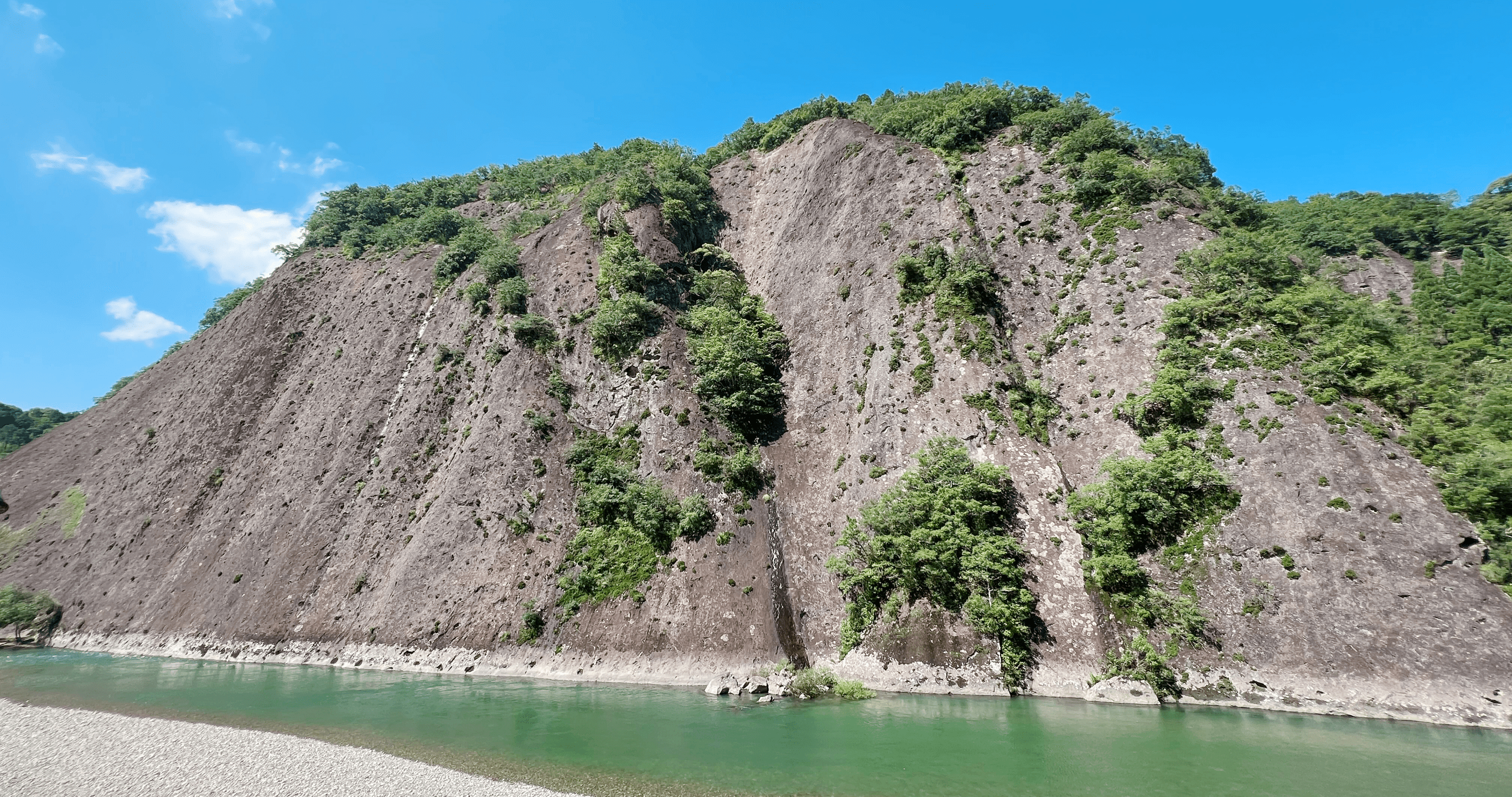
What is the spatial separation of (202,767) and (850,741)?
16187 millimetres

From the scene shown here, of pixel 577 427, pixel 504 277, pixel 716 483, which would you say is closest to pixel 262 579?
pixel 577 427

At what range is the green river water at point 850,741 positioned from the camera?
1259cm

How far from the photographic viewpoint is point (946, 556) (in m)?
22.7

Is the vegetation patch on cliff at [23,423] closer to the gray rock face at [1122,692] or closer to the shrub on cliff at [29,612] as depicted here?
the shrub on cliff at [29,612]

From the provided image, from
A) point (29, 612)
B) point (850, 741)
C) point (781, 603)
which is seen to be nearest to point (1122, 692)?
point (850, 741)

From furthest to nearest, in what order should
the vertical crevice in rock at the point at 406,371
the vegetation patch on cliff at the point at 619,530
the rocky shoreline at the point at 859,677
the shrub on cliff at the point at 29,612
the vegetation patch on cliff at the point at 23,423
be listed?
the vegetation patch on cliff at the point at 23,423, the vertical crevice in rock at the point at 406,371, the shrub on cliff at the point at 29,612, the vegetation patch on cliff at the point at 619,530, the rocky shoreline at the point at 859,677

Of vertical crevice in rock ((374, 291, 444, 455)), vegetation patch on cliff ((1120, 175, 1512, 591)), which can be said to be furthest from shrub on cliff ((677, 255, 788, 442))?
vertical crevice in rock ((374, 291, 444, 455))

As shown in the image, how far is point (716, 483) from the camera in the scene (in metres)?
31.2

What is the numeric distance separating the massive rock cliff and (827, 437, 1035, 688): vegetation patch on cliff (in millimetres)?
832

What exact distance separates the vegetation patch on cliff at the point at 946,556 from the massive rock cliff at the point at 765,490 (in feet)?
2.73

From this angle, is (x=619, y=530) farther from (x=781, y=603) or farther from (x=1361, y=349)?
(x=1361, y=349)

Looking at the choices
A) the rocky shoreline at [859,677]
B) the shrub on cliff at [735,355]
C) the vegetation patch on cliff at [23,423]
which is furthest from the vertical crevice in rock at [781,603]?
the vegetation patch on cliff at [23,423]

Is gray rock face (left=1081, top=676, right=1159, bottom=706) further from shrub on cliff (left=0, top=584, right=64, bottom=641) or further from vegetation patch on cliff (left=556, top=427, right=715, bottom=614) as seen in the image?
shrub on cliff (left=0, top=584, right=64, bottom=641)

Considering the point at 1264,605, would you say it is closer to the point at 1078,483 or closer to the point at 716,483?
the point at 1078,483
